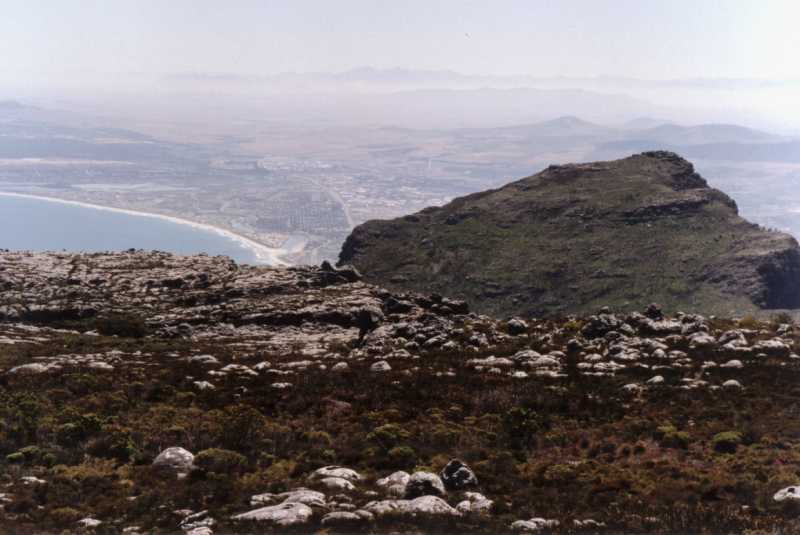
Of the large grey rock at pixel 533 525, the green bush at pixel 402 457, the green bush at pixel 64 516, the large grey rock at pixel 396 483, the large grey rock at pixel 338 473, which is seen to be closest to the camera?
the large grey rock at pixel 533 525

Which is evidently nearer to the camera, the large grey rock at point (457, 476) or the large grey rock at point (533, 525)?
the large grey rock at point (533, 525)

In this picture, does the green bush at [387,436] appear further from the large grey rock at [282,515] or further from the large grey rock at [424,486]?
the large grey rock at [282,515]

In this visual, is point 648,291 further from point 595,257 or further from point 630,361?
point 630,361

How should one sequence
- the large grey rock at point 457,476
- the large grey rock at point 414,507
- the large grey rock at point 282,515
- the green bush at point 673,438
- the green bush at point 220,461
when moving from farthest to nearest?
the green bush at point 673,438 < the green bush at point 220,461 < the large grey rock at point 457,476 < the large grey rock at point 414,507 < the large grey rock at point 282,515

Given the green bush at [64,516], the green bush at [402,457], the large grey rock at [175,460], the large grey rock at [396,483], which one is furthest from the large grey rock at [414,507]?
the green bush at [64,516]

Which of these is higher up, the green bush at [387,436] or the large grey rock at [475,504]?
the large grey rock at [475,504]

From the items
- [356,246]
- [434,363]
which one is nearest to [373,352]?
[434,363]

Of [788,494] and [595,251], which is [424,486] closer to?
[788,494]
